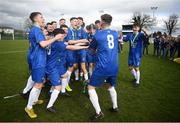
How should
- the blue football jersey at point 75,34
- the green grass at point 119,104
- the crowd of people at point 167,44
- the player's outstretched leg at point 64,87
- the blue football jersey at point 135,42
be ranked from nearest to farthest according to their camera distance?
1. the green grass at point 119,104
2. the player's outstretched leg at point 64,87
3. the blue football jersey at point 75,34
4. the blue football jersey at point 135,42
5. the crowd of people at point 167,44

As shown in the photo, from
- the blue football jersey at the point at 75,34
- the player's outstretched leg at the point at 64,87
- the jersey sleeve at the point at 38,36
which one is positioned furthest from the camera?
the blue football jersey at the point at 75,34

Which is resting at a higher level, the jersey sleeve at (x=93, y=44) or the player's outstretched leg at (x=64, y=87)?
the jersey sleeve at (x=93, y=44)

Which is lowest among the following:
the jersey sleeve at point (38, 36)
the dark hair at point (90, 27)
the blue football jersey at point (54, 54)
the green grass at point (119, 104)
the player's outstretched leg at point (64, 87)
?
the green grass at point (119, 104)

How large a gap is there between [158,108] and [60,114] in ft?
10.2

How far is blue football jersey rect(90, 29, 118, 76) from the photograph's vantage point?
18.2ft

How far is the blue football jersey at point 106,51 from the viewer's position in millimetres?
5551

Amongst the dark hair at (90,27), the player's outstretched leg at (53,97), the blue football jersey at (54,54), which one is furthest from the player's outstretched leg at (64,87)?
the dark hair at (90,27)

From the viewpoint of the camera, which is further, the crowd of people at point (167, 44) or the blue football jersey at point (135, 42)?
the crowd of people at point (167, 44)

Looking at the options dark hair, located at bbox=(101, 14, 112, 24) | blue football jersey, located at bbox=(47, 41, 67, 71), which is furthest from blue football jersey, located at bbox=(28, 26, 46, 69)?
dark hair, located at bbox=(101, 14, 112, 24)

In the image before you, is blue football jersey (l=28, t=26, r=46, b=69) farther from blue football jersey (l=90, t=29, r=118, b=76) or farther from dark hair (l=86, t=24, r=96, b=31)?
dark hair (l=86, t=24, r=96, b=31)

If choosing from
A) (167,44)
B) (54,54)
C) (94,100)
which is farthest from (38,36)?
(167,44)

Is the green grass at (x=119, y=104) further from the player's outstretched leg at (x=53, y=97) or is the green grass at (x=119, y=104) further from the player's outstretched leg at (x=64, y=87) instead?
the player's outstretched leg at (x=64, y=87)

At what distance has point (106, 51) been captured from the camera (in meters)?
5.57

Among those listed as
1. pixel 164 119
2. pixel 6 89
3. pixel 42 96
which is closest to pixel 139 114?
pixel 164 119
